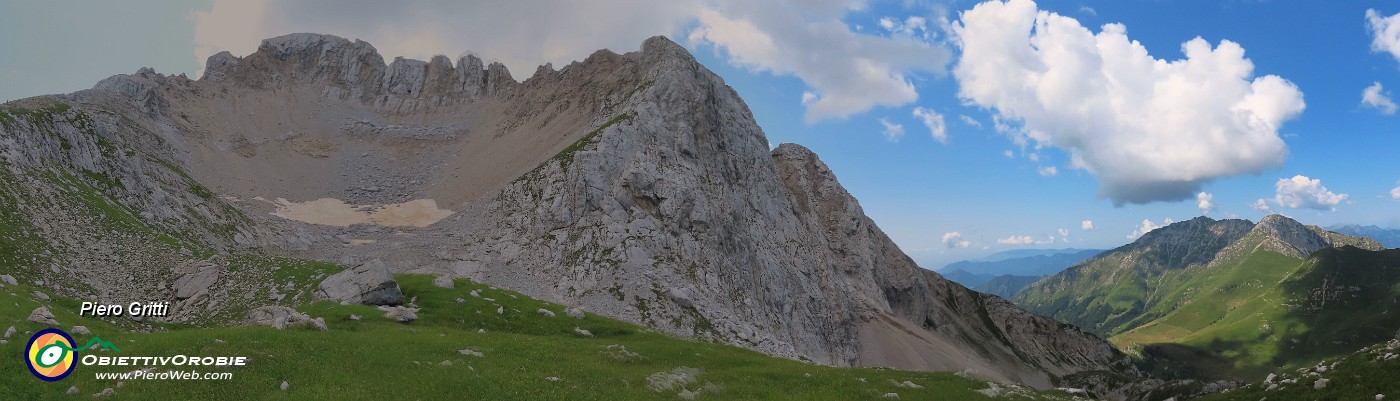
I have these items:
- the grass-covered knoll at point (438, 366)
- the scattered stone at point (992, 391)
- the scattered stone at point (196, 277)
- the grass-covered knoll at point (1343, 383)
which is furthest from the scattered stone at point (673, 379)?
the scattered stone at point (196, 277)

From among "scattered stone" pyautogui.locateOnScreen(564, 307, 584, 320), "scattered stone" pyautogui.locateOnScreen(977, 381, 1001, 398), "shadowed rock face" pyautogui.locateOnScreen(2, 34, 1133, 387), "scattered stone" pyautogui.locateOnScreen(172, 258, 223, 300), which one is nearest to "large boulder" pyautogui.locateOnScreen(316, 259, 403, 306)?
"scattered stone" pyautogui.locateOnScreen(564, 307, 584, 320)

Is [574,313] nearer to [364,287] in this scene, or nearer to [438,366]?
[364,287]

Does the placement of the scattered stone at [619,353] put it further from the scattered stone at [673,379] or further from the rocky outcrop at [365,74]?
the rocky outcrop at [365,74]

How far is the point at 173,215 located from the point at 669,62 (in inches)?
2852

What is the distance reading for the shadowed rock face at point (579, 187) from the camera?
7750cm

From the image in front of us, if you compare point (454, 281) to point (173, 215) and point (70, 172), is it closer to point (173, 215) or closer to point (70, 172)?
point (173, 215)

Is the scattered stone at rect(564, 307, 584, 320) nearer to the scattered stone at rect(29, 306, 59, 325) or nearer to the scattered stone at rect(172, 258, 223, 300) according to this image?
the scattered stone at rect(29, 306, 59, 325)

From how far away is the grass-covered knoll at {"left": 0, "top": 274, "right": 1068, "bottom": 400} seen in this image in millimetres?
Answer: 20016

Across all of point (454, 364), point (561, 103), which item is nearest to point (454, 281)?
point (454, 364)

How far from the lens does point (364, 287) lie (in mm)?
39562

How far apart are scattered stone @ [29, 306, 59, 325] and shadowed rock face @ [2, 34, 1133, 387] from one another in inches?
1852

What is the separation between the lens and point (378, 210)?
9644cm

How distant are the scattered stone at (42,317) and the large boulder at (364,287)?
14725 millimetres

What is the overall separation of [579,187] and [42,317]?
61033mm
